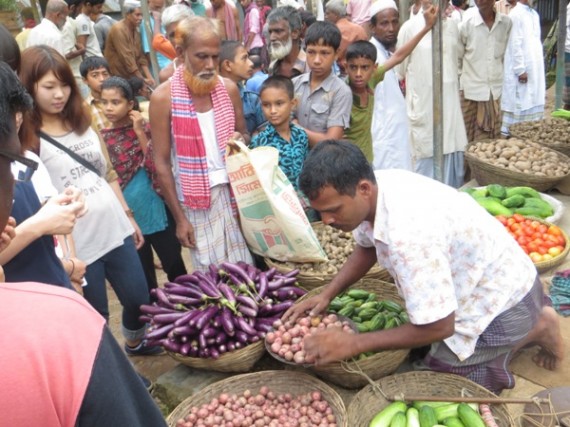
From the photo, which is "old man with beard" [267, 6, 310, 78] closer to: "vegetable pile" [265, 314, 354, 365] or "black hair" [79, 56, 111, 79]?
"black hair" [79, 56, 111, 79]

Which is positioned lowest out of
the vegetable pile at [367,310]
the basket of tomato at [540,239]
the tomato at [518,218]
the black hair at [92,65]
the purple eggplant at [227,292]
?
the basket of tomato at [540,239]

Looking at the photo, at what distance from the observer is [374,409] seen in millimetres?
2572

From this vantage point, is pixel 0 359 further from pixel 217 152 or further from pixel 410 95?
pixel 410 95

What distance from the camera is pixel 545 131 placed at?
19.3ft

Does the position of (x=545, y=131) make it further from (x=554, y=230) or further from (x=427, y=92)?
(x=554, y=230)

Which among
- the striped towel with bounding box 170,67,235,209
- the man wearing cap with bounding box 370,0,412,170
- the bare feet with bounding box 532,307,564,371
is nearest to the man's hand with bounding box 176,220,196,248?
the striped towel with bounding box 170,67,235,209

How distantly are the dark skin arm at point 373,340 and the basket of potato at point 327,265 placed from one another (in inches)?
35.7

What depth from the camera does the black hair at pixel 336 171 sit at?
7.27ft

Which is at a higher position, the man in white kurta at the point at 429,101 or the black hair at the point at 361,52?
the black hair at the point at 361,52

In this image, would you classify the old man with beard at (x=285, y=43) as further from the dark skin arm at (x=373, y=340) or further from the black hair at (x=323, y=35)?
the dark skin arm at (x=373, y=340)

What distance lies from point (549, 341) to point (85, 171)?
266cm

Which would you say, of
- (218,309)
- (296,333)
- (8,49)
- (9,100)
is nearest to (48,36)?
(8,49)

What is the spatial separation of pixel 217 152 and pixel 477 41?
13.5ft

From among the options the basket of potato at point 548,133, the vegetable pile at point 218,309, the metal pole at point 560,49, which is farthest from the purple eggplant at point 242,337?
the metal pole at point 560,49
